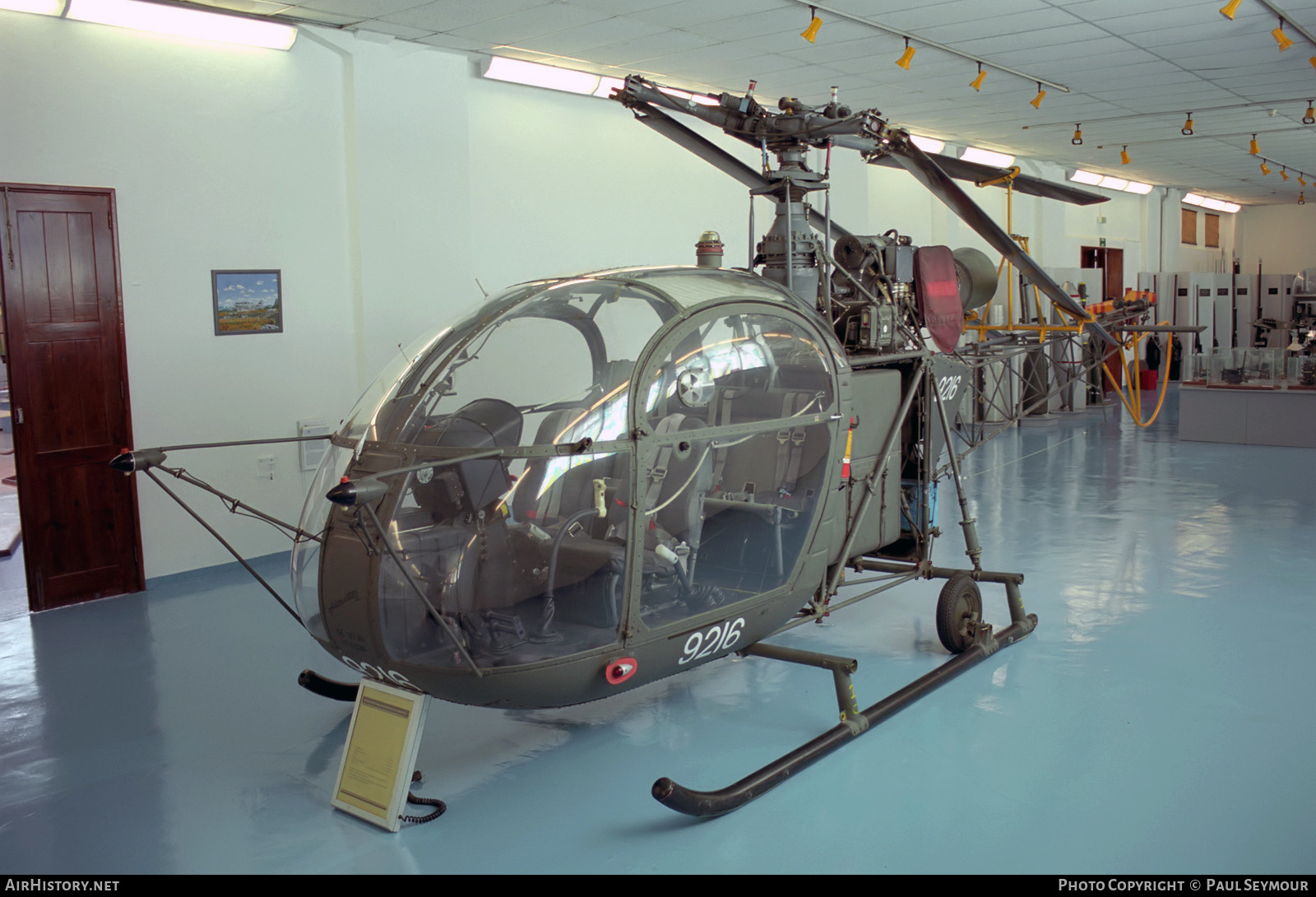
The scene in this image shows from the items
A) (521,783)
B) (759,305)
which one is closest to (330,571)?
(521,783)

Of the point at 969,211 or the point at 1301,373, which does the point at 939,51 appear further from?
the point at 1301,373

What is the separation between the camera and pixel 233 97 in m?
6.05

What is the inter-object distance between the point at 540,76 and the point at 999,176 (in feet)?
13.9

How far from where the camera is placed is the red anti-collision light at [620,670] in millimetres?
3012

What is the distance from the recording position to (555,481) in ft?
9.78

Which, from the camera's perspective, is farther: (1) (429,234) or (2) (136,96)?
(1) (429,234)

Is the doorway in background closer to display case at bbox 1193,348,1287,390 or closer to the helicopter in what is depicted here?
display case at bbox 1193,348,1287,390

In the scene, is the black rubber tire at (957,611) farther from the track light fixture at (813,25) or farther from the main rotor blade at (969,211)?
the track light fixture at (813,25)

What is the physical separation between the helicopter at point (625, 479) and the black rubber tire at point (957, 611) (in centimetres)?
16

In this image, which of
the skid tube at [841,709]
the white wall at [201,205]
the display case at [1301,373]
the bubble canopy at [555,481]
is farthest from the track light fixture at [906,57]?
the display case at [1301,373]

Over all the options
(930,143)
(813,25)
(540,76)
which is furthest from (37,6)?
(930,143)

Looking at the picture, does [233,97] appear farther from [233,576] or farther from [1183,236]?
→ [1183,236]

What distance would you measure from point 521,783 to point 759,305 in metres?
1.75
